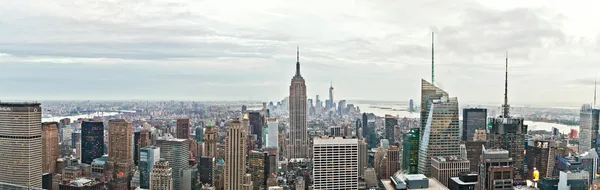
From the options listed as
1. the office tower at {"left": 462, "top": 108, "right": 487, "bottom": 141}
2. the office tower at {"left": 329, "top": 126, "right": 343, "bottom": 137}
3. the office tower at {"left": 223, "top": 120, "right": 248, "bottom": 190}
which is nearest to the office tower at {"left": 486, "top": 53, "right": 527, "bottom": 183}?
the office tower at {"left": 462, "top": 108, "right": 487, "bottom": 141}

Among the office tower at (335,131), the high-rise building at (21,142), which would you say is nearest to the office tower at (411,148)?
the office tower at (335,131)

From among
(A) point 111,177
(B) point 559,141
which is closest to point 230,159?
(A) point 111,177

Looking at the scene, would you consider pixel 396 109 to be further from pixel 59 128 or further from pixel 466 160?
pixel 59 128

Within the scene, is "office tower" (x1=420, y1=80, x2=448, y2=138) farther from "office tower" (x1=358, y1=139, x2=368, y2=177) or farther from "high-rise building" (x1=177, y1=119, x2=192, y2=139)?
"high-rise building" (x1=177, y1=119, x2=192, y2=139)

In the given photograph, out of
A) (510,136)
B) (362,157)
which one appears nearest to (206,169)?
(362,157)

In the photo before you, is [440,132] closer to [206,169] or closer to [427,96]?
[427,96]

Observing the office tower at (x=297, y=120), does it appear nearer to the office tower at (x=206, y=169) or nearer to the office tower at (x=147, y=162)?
the office tower at (x=206, y=169)
